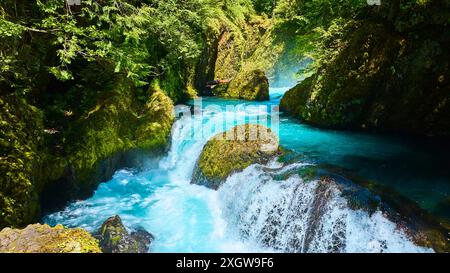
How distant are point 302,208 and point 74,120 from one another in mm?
6592

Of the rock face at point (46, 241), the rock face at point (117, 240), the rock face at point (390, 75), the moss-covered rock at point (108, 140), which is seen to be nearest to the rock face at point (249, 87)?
the rock face at point (390, 75)

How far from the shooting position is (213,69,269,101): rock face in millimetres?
17312

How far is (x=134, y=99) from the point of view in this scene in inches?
464

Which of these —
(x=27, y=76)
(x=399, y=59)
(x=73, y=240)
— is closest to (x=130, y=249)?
(x=73, y=240)

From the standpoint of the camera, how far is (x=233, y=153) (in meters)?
9.44

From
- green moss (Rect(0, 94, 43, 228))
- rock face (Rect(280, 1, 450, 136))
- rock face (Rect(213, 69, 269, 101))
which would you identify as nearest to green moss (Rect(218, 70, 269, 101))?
rock face (Rect(213, 69, 269, 101))

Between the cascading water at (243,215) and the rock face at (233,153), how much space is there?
32 centimetres

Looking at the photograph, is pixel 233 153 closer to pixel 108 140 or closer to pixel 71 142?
pixel 108 140

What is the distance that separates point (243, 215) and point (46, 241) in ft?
15.4

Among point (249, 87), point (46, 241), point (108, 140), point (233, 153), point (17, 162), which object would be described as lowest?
point (233, 153)

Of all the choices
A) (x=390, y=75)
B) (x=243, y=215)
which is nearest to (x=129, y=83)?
(x=243, y=215)

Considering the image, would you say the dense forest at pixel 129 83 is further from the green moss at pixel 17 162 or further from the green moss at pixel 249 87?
the green moss at pixel 249 87

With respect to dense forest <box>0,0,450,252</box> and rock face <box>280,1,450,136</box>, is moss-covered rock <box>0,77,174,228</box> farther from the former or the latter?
rock face <box>280,1,450,136</box>

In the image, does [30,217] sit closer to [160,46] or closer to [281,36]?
[160,46]
